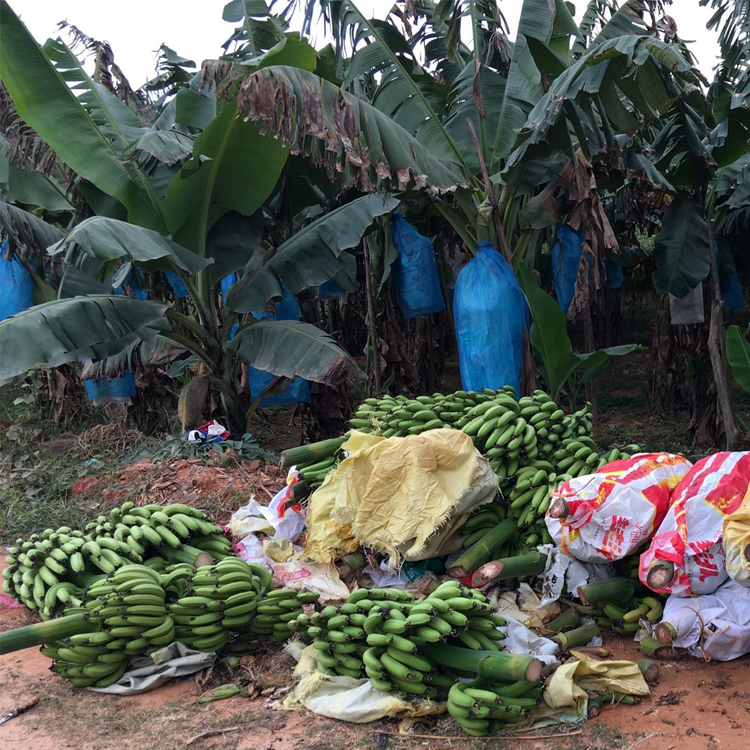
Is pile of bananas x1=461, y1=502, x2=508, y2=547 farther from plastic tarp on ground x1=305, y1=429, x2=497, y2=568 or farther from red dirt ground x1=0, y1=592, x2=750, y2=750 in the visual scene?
red dirt ground x1=0, y1=592, x2=750, y2=750

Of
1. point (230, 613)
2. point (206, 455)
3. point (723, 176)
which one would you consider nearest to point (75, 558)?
point (230, 613)

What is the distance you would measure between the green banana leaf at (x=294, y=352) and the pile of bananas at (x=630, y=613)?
8.32 ft

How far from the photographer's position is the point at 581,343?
42.9 feet

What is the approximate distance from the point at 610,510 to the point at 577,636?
587 mm

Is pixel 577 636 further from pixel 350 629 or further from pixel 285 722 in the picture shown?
pixel 285 722

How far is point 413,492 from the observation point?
12.0 ft

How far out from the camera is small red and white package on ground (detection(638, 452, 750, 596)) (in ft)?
10.1

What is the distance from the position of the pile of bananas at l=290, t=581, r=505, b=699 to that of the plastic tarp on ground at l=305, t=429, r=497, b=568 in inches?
16.8

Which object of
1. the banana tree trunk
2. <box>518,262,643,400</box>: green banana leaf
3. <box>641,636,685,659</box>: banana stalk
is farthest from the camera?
the banana tree trunk

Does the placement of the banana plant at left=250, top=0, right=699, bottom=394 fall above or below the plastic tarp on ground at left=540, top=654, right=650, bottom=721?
above

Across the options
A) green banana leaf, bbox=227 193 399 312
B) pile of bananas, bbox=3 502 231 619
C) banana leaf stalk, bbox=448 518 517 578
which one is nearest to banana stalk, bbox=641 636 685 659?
banana leaf stalk, bbox=448 518 517 578

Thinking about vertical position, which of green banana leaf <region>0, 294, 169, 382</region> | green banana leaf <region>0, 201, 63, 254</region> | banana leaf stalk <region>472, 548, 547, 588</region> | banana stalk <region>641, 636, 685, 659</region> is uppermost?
green banana leaf <region>0, 201, 63, 254</region>

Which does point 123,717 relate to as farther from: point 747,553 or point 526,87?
point 526,87

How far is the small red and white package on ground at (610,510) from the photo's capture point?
3312 mm
